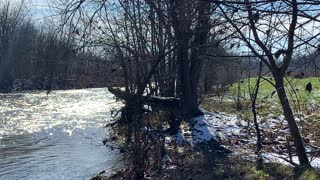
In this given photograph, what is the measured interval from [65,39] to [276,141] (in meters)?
6.33

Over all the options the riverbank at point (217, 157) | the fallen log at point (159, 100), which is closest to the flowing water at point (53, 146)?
the riverbank at point (217, 157)

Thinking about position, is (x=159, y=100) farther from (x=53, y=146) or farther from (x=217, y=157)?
(x=217, y=157)

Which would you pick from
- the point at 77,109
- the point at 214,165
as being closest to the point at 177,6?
the point at 214,165

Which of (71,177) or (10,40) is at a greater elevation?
(10,40)

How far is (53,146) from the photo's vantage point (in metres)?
12.6

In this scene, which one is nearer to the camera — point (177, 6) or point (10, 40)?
point (177, 6)

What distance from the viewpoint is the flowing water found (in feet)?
30.6

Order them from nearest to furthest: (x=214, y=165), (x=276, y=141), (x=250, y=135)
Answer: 1. (x=214, y=165)
2. (x=276, y=141)
3. (x=250, y=135)

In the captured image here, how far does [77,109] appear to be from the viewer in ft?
79.6

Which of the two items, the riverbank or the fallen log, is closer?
the riverbank

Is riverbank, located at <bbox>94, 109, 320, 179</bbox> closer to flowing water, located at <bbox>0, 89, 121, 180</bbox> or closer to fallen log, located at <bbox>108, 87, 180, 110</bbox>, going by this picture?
fallen log, located at <bbox>108, 87, 180, 110</bbox>

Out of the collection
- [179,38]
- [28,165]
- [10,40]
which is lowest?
[28,165]

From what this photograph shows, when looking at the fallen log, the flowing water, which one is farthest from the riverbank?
the flowing water

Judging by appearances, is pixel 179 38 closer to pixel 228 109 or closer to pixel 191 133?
pixel 191 133
